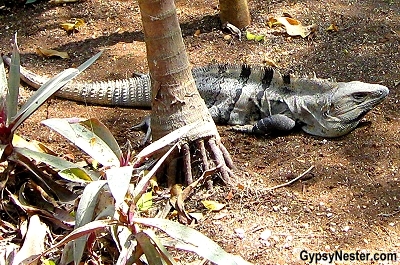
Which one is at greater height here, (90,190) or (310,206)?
(90,190)

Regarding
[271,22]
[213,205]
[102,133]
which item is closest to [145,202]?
[213,205]

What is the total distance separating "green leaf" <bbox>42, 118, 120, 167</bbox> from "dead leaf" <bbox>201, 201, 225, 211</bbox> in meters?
0.78

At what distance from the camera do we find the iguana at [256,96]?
4566mm

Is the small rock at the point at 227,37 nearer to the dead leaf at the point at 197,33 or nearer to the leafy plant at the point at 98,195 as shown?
the dead leaf at the point at 197,33

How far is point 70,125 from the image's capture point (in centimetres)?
Answer: 306

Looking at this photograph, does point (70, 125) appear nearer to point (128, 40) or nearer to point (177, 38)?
point (177, 38)

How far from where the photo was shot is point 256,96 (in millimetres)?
4855

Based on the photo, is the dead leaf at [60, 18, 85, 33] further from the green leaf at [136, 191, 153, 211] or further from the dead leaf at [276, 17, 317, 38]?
the green leaf at [136, 191, 153, 211]

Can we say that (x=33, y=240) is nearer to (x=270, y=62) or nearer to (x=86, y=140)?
(x=86, y=140)

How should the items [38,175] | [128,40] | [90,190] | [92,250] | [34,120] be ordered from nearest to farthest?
[90,190]
[92,250]
[38,175]
[34,120]
[128,40]

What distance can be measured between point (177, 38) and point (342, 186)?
133 centimetres

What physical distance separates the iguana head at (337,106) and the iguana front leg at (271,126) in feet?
0.54

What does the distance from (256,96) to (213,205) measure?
1496 mm

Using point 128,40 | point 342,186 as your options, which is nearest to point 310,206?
point 342,186
